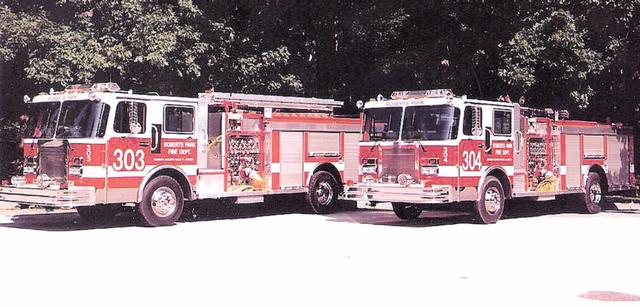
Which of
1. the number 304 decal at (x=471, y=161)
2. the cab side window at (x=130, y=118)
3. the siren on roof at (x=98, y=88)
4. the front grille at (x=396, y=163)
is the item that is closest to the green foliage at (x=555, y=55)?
the number 304 decal at (x=471, y=161)

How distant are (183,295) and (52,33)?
609 inches

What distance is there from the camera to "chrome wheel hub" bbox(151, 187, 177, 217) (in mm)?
15836

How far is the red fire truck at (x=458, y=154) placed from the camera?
52.0 ft

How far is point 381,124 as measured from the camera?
665 inches

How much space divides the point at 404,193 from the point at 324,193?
425 centimetres

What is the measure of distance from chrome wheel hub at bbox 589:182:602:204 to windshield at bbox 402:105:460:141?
5.87 meters

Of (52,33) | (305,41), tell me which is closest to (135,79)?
(52,33)

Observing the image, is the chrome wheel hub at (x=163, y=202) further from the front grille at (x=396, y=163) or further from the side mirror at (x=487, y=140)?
the side mirror at (x=487, y=140)

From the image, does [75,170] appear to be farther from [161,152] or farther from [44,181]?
[161,152]

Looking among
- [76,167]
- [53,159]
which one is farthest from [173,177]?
[53,159]

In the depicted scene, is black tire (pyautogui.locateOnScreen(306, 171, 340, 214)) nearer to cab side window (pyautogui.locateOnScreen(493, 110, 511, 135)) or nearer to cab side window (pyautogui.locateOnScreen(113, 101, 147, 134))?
cab side window (pyautogui.locateOnScreen(493, 110, 511, 135))

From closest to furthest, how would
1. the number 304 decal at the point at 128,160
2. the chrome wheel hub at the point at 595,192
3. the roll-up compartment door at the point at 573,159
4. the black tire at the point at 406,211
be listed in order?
the number 304 decal at the point at 128,160 < the black tire at the point at 406,211 < the roll-up compartment door at the point at 573,159 < the chrome wheel hub at the point at 595,192

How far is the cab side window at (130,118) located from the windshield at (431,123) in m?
5.22

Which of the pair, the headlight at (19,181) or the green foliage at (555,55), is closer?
the headlight at (19,181)
